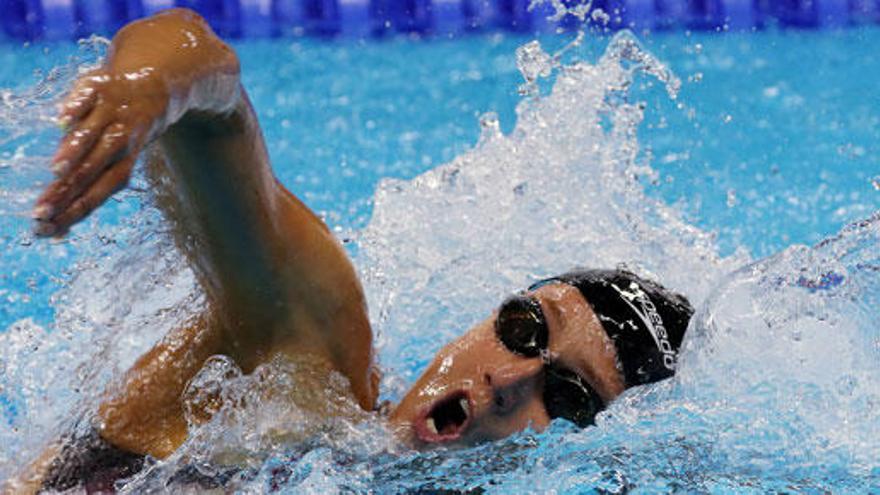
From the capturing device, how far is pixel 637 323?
1575 millimetres

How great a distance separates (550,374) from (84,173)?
0.85 meters

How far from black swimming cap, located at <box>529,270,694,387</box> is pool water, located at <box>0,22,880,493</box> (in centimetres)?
3

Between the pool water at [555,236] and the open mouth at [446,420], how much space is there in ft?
A: 0.09

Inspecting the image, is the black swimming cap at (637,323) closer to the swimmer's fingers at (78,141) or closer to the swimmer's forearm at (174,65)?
the swimmer's forearm at (174,65)

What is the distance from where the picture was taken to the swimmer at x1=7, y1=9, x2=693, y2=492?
1050 millimetres

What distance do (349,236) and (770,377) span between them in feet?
3.77

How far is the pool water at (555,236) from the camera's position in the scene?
151cm

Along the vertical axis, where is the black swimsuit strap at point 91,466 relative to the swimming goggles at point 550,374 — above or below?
below

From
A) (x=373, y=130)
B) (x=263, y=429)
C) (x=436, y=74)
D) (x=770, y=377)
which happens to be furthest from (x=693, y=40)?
(x=263, y=429)

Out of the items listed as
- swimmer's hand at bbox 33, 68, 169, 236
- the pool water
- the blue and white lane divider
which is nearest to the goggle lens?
the pool water

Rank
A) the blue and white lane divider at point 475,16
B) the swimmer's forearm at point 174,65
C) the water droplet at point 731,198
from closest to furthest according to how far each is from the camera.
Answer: the swimmer's forearm at point 174,65 < the water droplet at point 731,198 < the blue and white lane divider at point 475,16

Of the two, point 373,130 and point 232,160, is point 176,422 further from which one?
point 373,130

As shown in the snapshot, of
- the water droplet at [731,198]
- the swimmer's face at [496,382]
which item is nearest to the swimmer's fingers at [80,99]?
the swimmer's face at [496,382]

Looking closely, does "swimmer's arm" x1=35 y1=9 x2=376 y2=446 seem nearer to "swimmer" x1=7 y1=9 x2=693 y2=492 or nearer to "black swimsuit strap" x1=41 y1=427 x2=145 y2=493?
"swimmer" x1=7 y1=9 x2=693 y2=492
